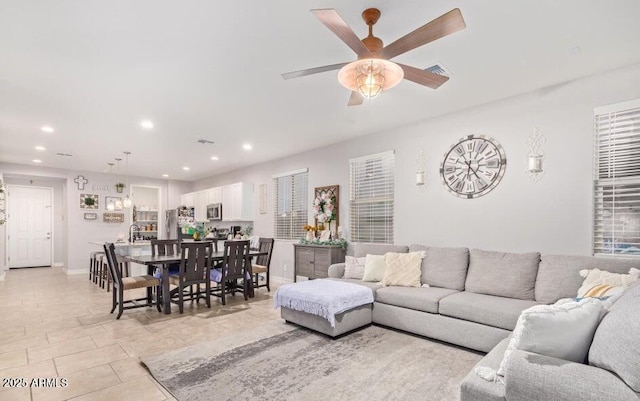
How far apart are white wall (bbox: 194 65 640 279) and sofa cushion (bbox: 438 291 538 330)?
0.91 m

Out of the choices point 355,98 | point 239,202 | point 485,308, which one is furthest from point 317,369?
point 239,202

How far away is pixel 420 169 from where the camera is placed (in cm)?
480

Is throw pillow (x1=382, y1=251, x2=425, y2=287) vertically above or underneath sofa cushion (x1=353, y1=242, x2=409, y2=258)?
underneath

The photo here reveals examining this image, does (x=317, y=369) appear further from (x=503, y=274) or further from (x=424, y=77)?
(x=424, y=77)

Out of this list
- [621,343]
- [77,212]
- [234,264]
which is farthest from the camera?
[77,212]

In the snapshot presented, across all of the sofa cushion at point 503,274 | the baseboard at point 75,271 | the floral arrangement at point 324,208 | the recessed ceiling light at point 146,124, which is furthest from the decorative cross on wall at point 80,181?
the sofa cushion at point 503,274

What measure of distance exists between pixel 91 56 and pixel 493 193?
4531 mm

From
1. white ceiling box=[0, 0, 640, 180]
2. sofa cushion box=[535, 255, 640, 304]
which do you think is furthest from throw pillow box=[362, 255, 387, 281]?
white ceiling box=[0, 0, 640, 180]

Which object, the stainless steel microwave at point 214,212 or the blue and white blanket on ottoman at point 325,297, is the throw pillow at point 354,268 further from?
the stainless steel microwave at point 214,212

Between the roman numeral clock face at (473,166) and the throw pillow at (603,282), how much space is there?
4.82 feet

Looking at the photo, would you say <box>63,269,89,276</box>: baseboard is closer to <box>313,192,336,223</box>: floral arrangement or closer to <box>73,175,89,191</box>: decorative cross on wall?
<box>73,175,89,191</box>: decorative cross on wall

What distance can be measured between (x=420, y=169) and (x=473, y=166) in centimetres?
75

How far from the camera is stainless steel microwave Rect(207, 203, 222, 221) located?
8632mm

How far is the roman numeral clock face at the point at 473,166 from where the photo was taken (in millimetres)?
Result: 4074
